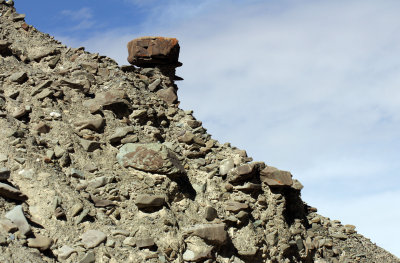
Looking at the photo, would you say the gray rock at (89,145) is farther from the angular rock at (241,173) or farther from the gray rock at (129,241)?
the angular rock at (241,173)

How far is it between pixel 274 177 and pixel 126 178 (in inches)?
141

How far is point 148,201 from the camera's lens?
8.98 meters

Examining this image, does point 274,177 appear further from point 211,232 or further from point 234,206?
point 211,232

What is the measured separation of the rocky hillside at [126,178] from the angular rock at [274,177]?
2 centimetres

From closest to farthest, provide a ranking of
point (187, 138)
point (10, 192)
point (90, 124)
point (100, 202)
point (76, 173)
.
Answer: point (10, 192) < point (100, 202) < point (76, 173) < point (90, 124) < point (187, 138)

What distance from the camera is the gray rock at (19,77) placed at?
11.0m

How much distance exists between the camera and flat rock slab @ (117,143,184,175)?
964 cm

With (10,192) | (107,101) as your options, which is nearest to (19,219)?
(10,192)

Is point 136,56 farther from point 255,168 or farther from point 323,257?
point 323,257

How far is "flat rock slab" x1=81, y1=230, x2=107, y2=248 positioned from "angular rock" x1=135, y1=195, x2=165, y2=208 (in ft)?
3.48

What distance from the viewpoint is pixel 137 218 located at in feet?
29.1

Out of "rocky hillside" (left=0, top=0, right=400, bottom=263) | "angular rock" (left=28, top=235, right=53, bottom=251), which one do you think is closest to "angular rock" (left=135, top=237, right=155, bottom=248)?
"rocky hillside" (left=0, top=0, right=400, bottom=263)

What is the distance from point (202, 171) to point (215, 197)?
76 centimetres

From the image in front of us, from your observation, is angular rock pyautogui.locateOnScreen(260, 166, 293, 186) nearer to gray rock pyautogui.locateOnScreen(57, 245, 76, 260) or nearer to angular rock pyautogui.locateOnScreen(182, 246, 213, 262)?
angular rock pyautogui.locateOnScreen(182, 246, 213, 262)
